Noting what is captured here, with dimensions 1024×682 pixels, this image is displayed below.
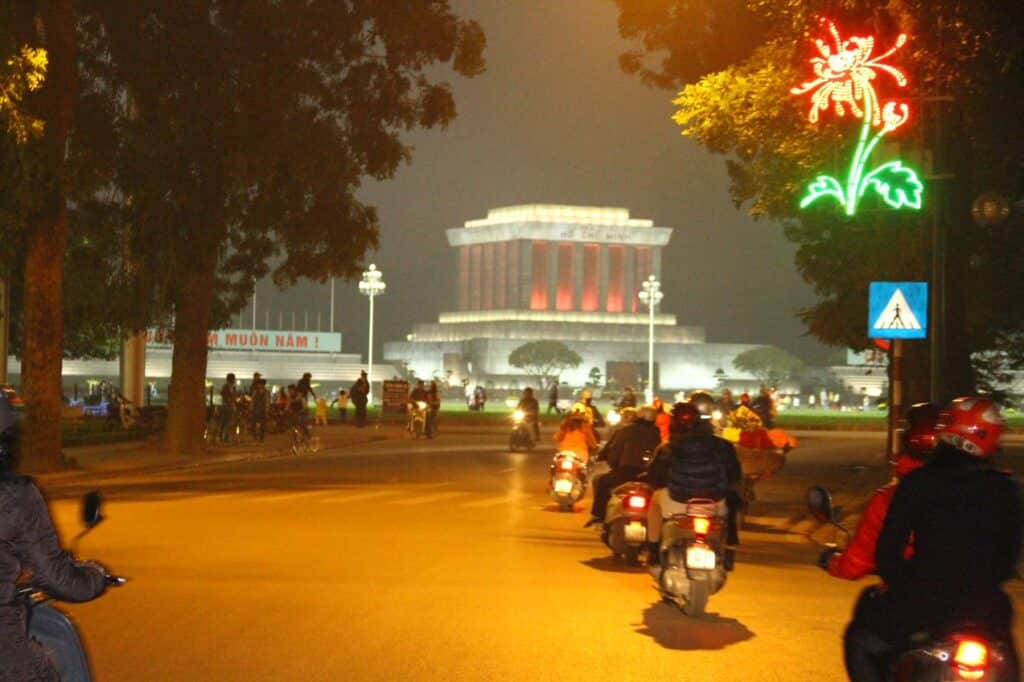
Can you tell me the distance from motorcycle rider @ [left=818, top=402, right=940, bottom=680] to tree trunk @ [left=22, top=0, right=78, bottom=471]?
23.3m

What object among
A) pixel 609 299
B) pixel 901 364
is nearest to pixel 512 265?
pixel 609 299

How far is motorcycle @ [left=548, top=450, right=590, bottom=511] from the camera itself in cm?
2094

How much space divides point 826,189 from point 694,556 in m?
8.09

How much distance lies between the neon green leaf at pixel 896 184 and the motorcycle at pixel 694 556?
23.6 ft

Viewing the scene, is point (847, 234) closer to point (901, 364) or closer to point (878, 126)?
point (901, 364)

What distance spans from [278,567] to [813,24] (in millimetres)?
9959

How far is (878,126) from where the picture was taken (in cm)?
1831

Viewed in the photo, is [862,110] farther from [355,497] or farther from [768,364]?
[768,364]

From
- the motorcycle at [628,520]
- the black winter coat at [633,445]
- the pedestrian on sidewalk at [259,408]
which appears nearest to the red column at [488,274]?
the pedestrian on sidewalk at [259,408]

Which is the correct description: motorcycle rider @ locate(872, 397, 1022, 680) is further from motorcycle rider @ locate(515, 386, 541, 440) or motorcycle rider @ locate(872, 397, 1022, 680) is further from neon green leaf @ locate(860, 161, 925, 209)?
motorcycle rider @ locate(515, 386, 541, 440)

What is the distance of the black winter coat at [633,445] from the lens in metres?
15.6

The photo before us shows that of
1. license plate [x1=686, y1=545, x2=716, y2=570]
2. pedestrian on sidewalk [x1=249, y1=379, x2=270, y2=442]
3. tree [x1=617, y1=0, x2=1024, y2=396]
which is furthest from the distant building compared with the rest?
license plate [x1=686, y1=545, x2=716, y2=570]

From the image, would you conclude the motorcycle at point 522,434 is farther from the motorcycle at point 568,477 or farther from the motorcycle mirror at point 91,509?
the motorcycle mirror at point 91,509

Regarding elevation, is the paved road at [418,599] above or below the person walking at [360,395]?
below
